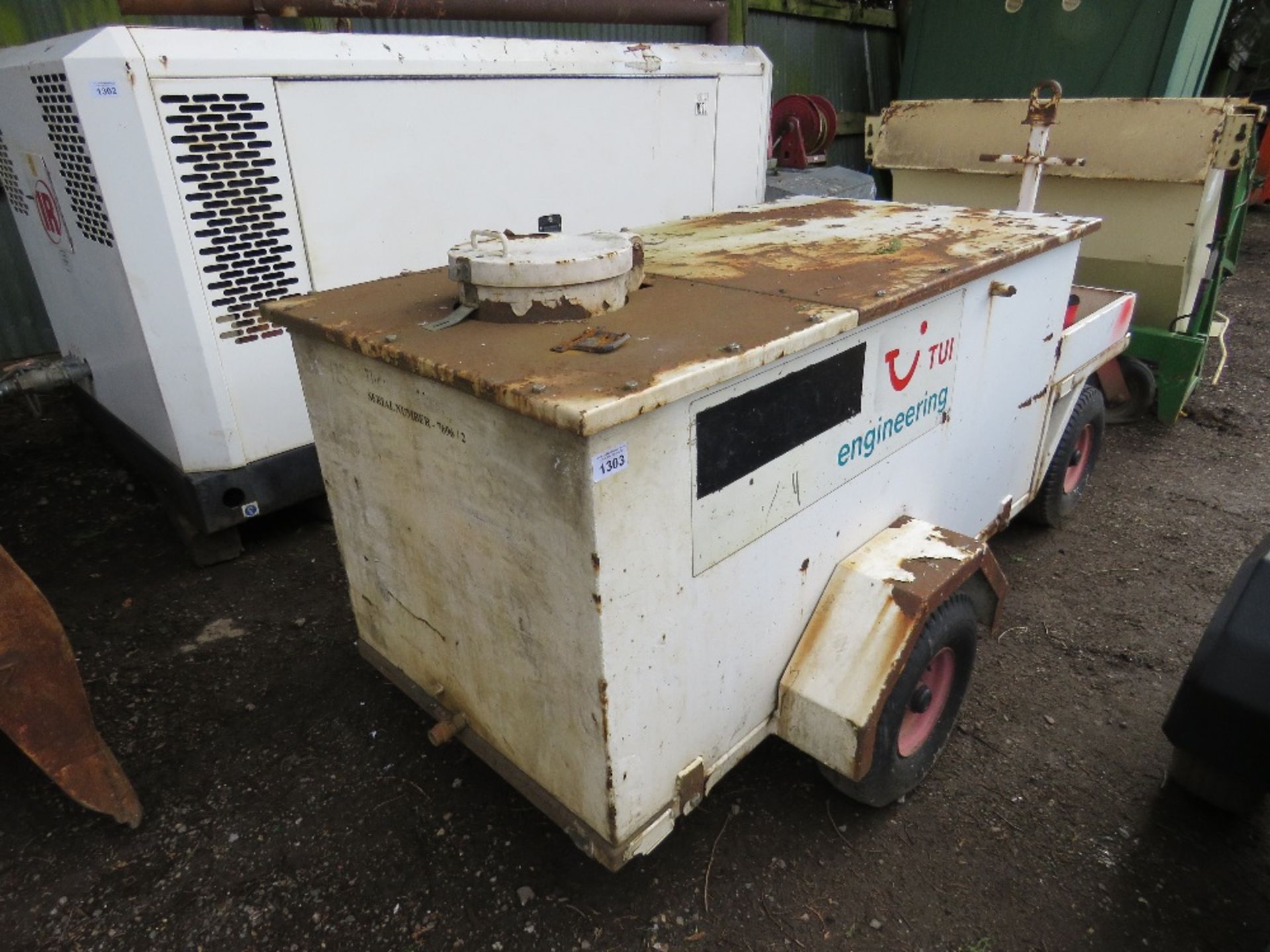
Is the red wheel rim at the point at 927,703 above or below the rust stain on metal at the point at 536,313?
below

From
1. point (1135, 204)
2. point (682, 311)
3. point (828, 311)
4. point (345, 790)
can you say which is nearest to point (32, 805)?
point (345, 790)

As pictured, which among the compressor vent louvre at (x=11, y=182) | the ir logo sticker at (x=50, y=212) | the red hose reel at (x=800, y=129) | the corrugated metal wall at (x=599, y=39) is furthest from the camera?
the red hose reel at (x=800, y=129)

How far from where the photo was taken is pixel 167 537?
3.16 m

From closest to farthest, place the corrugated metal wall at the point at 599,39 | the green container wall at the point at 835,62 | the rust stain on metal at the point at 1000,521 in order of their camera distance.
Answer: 1. the rust stain on metal at the point at 1000,521
2. the corrugated metal wall at the point at 599,39
3. the green container wall at the point at 835,62

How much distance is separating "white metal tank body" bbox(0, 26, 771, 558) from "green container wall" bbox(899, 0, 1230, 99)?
431cm

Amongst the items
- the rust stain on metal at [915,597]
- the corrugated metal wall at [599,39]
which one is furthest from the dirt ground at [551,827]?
the corrugated metal wall at [599,39]

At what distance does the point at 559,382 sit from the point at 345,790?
1.40 m

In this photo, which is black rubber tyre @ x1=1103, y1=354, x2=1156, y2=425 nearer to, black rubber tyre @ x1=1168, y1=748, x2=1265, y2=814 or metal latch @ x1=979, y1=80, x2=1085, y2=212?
metal latch @ x1=979, y1=80, x2=1085, y2=212

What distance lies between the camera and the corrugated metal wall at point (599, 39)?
3.98 metres

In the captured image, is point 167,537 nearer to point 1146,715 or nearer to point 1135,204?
point 1146,715

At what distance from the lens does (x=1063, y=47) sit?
607 cm

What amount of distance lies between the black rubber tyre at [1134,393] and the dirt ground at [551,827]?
1452 millimetres

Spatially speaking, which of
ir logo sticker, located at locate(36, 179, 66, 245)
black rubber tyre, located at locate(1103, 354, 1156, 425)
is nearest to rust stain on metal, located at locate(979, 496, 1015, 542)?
black rubber tyre, located at locate(1103, 354, 1156, 425)

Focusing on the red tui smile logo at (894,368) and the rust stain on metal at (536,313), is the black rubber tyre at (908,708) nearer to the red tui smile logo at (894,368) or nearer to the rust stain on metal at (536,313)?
the red tui smile logo at (894,368)
